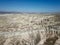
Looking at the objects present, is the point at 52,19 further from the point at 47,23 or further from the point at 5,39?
the point at 5,39

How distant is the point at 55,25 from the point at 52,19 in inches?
6.1

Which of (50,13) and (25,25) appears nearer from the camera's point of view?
(25,25)

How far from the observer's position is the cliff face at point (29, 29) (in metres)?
2.20

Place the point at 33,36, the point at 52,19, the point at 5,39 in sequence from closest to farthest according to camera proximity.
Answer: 1. the point at 5,39
2. the point at 33,36
3. the point at 52,19

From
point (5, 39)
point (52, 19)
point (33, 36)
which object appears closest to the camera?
point (5, 39)

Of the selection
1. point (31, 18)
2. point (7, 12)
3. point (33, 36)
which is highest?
point (7, 12)

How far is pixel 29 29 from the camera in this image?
235cm

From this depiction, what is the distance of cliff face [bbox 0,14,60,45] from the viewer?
2197 millimetres

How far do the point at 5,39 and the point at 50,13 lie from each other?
1.17 m

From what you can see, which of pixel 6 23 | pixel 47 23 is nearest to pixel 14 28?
pixel 6 23

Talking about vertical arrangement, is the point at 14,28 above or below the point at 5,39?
above

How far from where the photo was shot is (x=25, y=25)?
237cm

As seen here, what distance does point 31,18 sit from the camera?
2467mm

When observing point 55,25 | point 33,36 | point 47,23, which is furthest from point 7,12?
point 55,25
